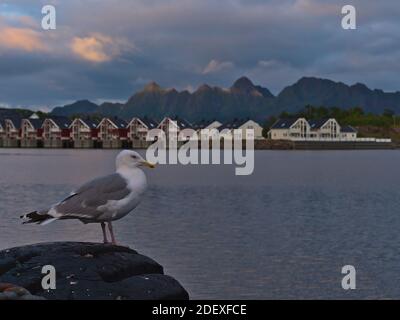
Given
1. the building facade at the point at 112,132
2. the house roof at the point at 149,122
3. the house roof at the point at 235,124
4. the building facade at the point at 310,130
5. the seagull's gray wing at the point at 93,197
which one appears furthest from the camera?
the house roof at the point at 235,124

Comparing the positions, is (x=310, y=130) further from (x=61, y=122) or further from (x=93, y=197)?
(x=93, y=197)

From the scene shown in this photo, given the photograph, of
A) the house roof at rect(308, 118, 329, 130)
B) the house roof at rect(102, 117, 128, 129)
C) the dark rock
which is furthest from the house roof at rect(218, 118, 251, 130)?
the dark rock

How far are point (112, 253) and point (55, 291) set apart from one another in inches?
48.3

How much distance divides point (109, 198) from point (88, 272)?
1265 millimetres

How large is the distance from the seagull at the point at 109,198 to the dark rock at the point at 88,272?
52 cm

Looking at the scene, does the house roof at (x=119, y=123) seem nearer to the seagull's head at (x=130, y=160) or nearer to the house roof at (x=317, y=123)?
the house roof at (x=317, y=123)

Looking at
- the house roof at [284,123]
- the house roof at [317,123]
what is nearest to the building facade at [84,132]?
the house roof at [284,123]

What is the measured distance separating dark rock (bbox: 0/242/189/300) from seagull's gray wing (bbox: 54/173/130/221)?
598 millimetres

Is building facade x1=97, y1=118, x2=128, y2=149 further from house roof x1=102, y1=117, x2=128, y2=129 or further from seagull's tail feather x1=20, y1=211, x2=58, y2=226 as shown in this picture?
seagull's tail feather x1=20, y1=211, x2=58, y2=226

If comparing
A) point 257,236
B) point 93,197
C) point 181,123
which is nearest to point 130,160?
point 93,197

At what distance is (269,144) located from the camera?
194 meters

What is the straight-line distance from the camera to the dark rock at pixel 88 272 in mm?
10188

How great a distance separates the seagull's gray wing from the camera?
10.6 metres

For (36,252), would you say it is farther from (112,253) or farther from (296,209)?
(296,209)
